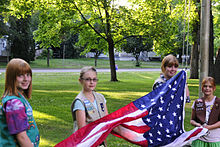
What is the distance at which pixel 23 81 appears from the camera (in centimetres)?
315

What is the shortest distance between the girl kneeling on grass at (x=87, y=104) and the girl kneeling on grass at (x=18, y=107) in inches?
23.2

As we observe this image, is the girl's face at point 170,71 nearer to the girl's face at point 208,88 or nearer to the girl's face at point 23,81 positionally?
the girl's face at point 208,88

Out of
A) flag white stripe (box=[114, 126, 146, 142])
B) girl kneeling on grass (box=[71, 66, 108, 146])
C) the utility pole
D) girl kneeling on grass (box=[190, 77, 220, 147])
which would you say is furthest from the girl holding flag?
the utility pole

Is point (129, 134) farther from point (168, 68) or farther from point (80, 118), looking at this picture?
point (168, 68)

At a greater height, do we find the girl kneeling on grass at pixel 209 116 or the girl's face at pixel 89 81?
the girl's face at pixel 89 81

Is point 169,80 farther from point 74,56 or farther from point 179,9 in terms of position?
point 74,56

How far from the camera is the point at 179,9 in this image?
94.5 ft

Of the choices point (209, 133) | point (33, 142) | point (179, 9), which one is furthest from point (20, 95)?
point (179, 9)

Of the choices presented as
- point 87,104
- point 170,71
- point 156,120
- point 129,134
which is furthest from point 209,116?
point 87,104

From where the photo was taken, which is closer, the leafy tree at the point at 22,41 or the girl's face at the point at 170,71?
the girl's face at the point at 170,71

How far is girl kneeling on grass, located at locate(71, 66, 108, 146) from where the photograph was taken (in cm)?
363

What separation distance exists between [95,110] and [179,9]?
26.7 meters

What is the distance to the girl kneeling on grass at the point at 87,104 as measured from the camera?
363 centimetres

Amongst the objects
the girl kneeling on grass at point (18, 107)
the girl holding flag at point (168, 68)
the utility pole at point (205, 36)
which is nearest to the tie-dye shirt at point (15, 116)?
the girl kneeling on grass at point (18, 107)
